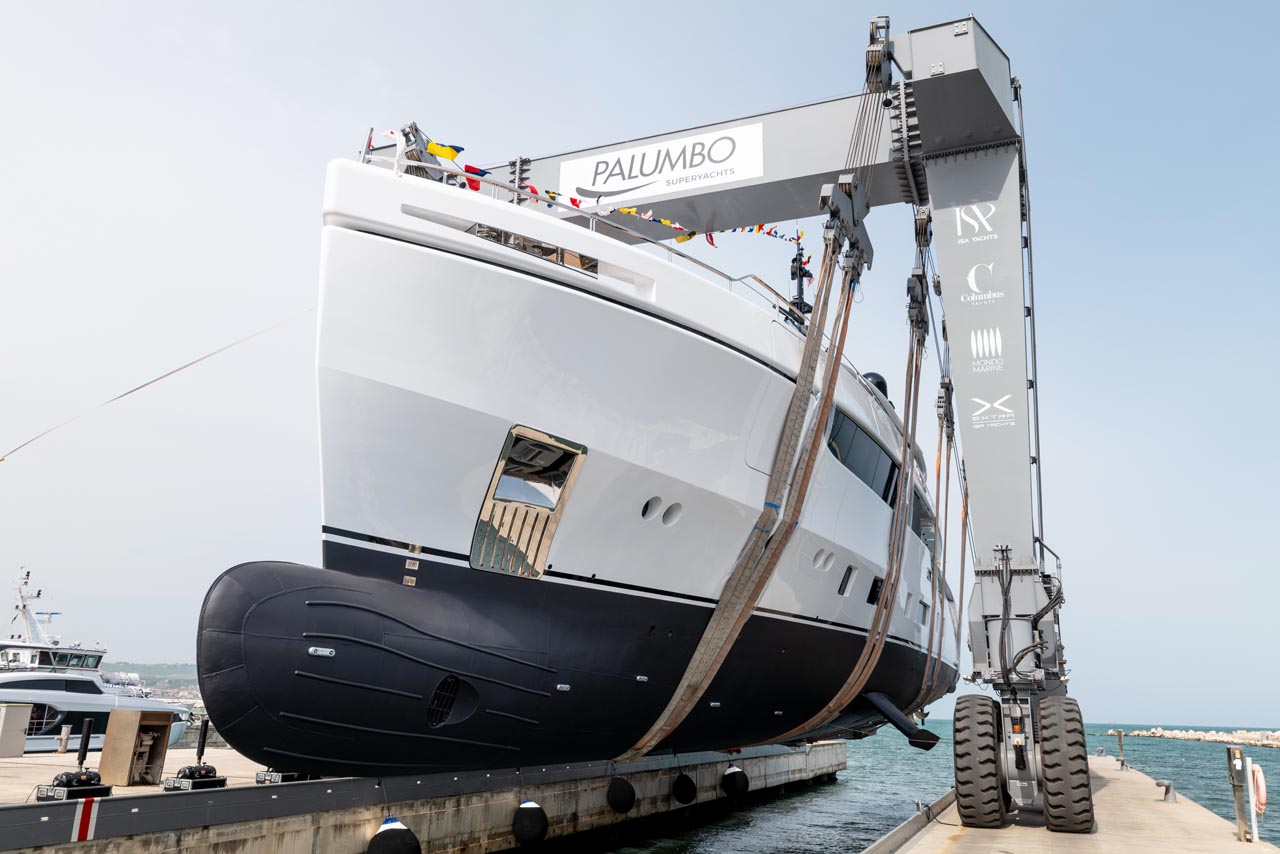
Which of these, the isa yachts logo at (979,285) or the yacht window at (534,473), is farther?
the isa yachts logo at (979,285)

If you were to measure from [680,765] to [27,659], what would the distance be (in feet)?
44.9

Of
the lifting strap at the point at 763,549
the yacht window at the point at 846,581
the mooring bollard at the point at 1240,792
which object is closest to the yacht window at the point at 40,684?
the lifting strap at the point at 763,549

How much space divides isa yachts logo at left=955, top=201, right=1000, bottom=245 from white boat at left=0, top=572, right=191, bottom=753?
13820mm

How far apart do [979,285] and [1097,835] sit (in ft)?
19.0

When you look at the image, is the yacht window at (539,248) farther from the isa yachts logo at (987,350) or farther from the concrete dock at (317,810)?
the concrete dock at (317,810)

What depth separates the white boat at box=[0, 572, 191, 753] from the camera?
50.0 ft

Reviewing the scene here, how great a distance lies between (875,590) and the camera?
10773 millimetres

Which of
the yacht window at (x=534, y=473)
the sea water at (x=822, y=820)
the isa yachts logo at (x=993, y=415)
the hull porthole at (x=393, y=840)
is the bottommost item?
the sea water at (x=822, y=820)

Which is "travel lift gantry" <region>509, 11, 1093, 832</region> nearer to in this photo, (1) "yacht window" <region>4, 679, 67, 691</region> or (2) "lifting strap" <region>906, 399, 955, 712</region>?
(2) "lifting strap" <region>906, 399, 955, 712</region>

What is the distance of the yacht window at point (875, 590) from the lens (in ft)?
34.8

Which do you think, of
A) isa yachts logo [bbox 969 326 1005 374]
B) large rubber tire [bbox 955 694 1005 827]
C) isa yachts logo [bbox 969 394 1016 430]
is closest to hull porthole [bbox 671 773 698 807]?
large rubber tire [bbox 955 694 1005 827]

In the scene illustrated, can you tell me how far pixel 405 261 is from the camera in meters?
6.72

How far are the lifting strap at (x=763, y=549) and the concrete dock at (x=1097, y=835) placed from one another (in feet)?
6.85

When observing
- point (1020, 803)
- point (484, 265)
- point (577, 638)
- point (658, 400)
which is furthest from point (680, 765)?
point (484, 265)
